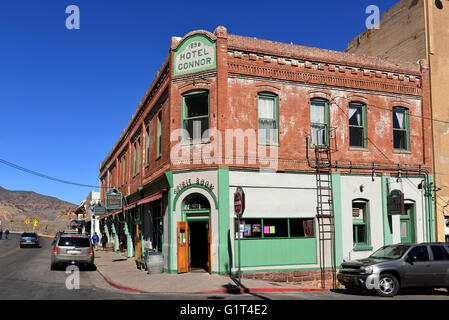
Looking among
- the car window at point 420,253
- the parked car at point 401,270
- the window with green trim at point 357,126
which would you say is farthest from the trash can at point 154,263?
the window with green trim at point 357,126

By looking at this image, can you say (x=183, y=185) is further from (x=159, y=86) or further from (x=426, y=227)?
(x=426, y=227)

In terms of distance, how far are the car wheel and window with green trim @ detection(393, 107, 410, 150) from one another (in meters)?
9.13

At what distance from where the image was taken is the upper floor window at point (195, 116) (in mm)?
18391

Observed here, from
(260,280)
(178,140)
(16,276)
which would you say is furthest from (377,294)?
(16,276)

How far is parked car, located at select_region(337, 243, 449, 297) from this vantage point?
533 inches

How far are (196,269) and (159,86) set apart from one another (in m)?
9.12

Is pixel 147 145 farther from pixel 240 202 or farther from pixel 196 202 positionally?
pixel 240 202

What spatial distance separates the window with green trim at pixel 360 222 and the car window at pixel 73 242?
1271cm

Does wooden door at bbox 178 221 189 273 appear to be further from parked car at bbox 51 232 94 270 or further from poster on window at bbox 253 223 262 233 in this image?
parked car at bbox 51 232 94 270

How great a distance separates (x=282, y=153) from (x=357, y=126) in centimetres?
423

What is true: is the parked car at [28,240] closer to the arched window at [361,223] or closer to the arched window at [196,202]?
the arched window at [196,202]

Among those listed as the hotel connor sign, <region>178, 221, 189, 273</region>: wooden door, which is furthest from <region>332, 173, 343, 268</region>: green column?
the hotel connor sign

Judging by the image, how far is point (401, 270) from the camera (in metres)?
13.8

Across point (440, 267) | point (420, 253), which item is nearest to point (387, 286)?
point (420, 253)
